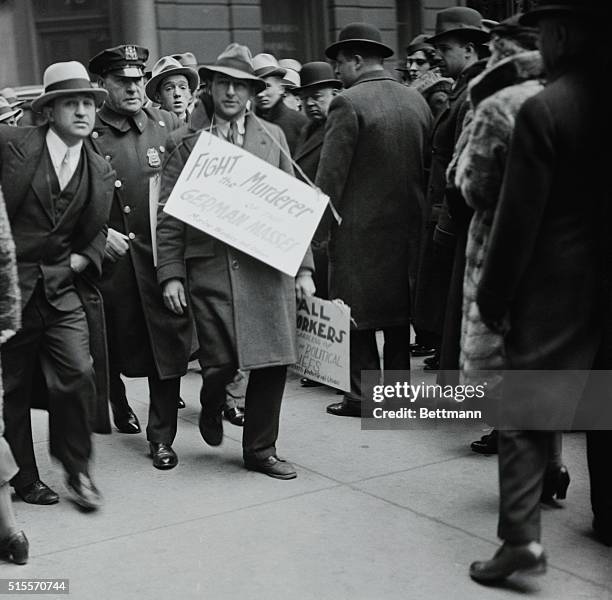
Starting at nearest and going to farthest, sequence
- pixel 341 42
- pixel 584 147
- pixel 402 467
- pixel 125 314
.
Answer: pixel 584 147, pixel 402 467, pixel 125 314, pixel 341 42

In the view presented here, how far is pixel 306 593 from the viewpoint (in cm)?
386

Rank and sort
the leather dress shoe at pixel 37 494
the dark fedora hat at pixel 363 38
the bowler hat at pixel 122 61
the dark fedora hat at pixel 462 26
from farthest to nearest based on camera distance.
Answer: the dark fedora hat at pixel 363 38 < the dark fedora hat at pixel 462 26 < the bowler hat at pixel 122 61 < the leather dress shoe at pixel 37 494

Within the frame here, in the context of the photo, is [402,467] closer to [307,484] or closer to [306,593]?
[307,484]

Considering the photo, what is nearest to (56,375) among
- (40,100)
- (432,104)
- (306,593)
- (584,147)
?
(40,100)

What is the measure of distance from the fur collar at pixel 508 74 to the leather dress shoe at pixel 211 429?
6.88 ft

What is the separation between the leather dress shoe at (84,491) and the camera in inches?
191

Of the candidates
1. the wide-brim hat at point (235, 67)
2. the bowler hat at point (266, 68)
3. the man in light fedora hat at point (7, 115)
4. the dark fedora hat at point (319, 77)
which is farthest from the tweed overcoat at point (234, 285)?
the man in light fedora hat at point (7, 115)

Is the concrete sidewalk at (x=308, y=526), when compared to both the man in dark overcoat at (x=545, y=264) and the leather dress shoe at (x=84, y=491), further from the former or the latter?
the man in dark overcoat at (x=545, y=264)

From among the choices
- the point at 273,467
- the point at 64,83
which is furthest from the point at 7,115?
the point at 273,467

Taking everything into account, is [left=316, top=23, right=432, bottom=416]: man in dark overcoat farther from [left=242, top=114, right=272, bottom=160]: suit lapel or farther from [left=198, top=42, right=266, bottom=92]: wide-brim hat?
[left=198, top=42, right=266, bottom=92]: wide-brim hat

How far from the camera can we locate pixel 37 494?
5.04 m

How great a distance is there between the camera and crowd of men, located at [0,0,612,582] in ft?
12.3

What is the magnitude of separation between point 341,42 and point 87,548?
3437 mm

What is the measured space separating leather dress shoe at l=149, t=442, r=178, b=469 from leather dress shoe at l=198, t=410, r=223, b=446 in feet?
0.67
